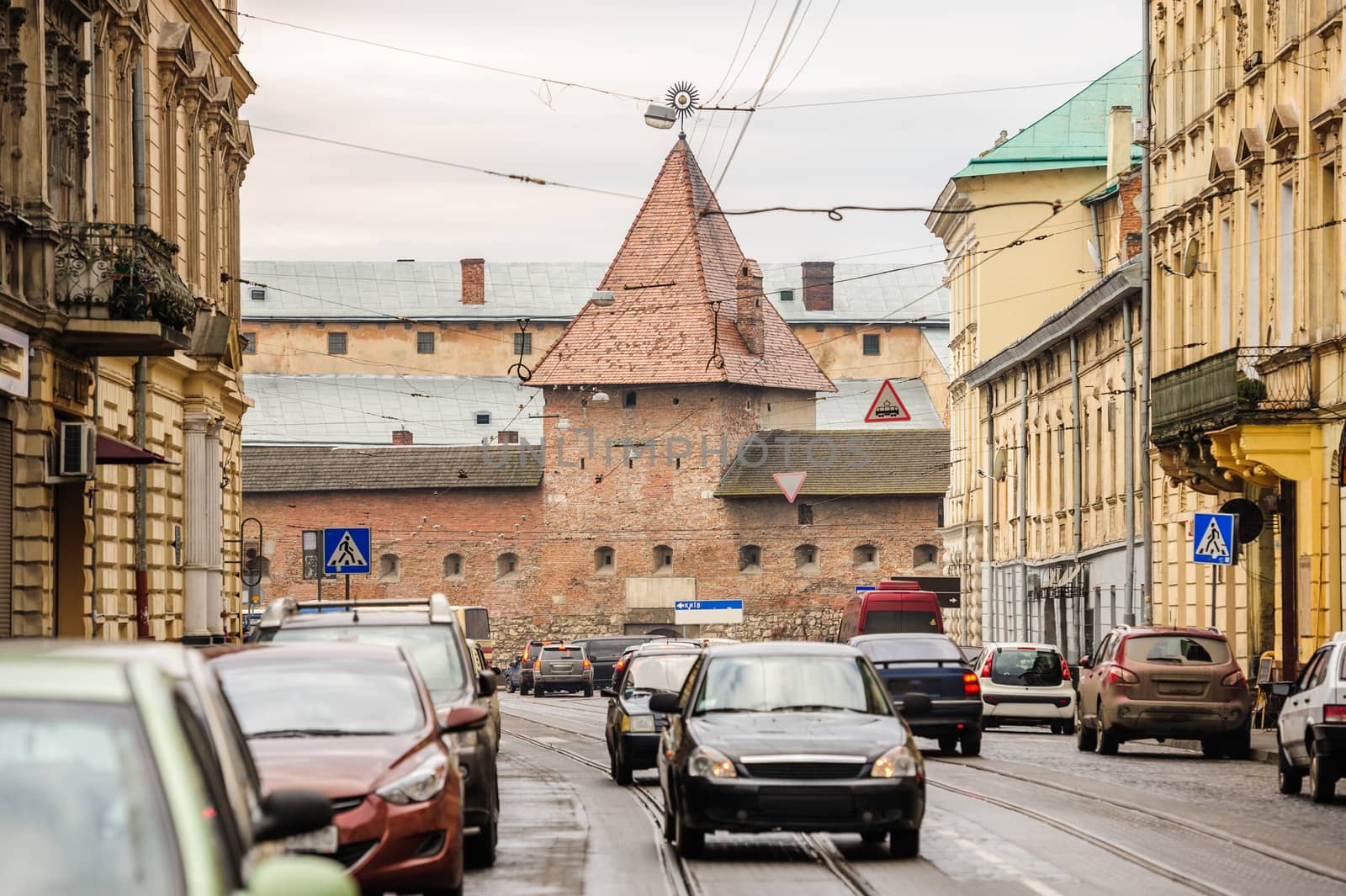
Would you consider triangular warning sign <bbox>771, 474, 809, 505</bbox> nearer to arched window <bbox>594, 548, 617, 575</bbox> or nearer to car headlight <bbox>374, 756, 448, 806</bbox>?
arched window <bbox>594, 548, 617, 575</bbox>

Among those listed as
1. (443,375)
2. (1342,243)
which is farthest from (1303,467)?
(443,375)

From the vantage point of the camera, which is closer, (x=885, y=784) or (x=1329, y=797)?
(x=885, y=784)

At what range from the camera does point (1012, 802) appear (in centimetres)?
1839

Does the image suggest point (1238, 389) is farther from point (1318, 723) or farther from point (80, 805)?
point (80, 805)

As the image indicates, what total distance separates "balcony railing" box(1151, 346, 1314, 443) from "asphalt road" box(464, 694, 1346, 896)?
23.4 feet

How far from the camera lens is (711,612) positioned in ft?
249

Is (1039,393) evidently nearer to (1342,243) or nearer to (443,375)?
(1342,243)

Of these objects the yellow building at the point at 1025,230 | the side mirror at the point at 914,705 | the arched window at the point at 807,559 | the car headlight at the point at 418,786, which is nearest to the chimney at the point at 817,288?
the arched window at the point at 807,559

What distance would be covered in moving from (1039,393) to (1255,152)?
74.3 feet

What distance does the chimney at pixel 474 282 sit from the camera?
10725cm

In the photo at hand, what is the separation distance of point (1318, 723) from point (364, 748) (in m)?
10.3

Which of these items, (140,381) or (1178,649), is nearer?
(1178,649)

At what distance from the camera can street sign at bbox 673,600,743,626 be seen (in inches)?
2917

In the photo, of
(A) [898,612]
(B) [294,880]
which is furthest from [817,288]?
(B) [294,880]
